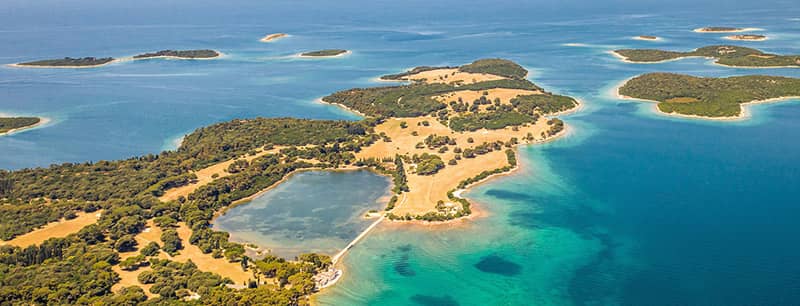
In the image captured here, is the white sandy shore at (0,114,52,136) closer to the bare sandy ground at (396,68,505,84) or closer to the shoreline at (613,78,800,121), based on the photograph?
the bare sandy ground at (396,68,505,84)

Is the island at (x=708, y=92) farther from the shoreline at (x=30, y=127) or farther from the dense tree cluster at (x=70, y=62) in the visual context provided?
the dense tree cluster at (x=70, y=62)

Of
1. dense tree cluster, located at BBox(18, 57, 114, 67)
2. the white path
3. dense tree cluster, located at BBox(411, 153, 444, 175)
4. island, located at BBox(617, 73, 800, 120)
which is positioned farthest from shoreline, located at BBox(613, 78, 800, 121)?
dense tree cluster, located at BBox(18, 57, 114, 67)

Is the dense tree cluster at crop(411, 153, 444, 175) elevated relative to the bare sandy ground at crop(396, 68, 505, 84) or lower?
lower

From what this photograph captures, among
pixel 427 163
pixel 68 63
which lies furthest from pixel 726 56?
pixel 68 63

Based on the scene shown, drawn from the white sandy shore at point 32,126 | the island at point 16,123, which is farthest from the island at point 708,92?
the island at point 16,123

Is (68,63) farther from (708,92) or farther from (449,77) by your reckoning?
(708,92)
